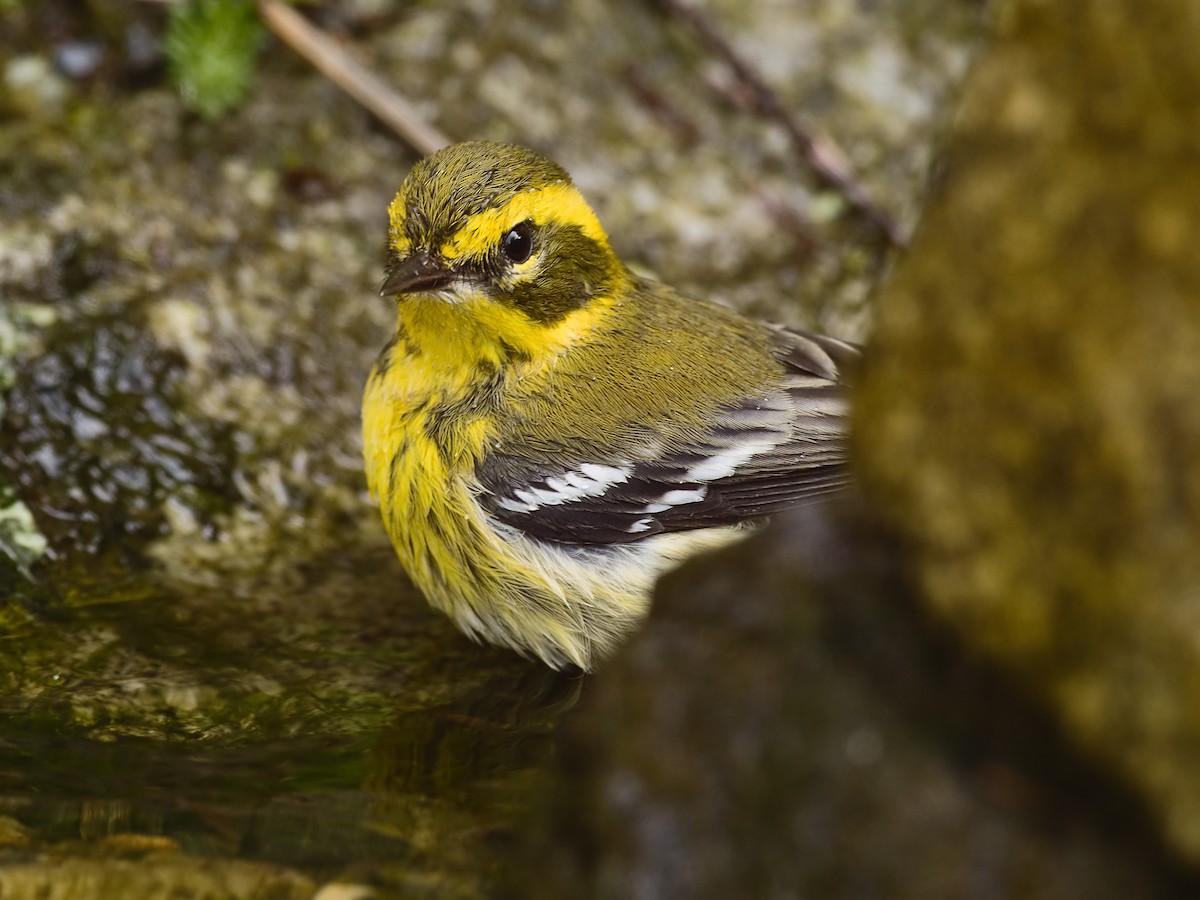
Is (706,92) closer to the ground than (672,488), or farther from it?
farther from it

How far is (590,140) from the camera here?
6.24 meters

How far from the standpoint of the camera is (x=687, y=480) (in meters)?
4.31

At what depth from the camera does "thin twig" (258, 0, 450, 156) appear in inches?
231

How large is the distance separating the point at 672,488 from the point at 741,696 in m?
2.09

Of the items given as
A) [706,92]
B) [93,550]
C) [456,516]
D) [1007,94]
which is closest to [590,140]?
[706,92]

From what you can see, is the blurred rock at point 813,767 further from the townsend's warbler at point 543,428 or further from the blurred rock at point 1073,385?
the townsend's warbler at point 543,428

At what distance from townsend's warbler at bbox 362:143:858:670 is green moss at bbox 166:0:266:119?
1814 millimetres

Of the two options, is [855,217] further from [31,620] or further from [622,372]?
[31,620]

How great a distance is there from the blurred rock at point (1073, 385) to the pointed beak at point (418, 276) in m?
2.15

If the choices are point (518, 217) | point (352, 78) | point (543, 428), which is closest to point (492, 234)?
point (518, 217)

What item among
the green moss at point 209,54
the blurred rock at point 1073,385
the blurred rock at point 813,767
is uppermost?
the green moss at point 209,54

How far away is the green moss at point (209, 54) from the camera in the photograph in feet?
18.6

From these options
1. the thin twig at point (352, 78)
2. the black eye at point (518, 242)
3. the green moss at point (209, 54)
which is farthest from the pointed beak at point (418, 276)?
the green moss at point (209, 54)

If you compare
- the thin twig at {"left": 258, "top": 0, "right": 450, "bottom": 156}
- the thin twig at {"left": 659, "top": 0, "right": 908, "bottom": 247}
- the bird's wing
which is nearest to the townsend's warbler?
the bird's wing
